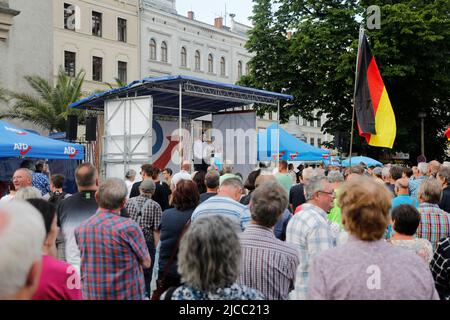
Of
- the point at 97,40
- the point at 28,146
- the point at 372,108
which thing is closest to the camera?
the point at 372,108

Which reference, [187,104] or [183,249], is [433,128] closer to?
[187,104]

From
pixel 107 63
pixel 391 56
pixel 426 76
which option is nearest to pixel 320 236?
pixel 391 56

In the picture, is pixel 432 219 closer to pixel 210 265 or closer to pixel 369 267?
pixel 369 267

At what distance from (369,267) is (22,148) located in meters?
10.8

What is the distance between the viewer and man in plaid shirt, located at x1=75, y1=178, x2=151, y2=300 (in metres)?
4.11

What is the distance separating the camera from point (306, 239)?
4379 millimetres

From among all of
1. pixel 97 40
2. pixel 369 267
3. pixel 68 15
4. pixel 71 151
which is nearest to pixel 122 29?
pixel 97 40

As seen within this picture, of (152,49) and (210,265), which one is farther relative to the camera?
(152,49)

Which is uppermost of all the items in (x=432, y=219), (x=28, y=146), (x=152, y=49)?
(x=152, y=49)

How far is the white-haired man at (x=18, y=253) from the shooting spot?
2078 mm

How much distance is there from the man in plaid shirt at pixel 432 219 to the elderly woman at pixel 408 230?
115 centimetres

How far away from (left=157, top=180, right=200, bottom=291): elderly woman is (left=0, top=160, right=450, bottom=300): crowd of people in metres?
0.01

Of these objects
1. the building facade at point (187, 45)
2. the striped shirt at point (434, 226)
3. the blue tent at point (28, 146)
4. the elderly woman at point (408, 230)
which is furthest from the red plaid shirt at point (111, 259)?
the building facade at point (187, 45)
